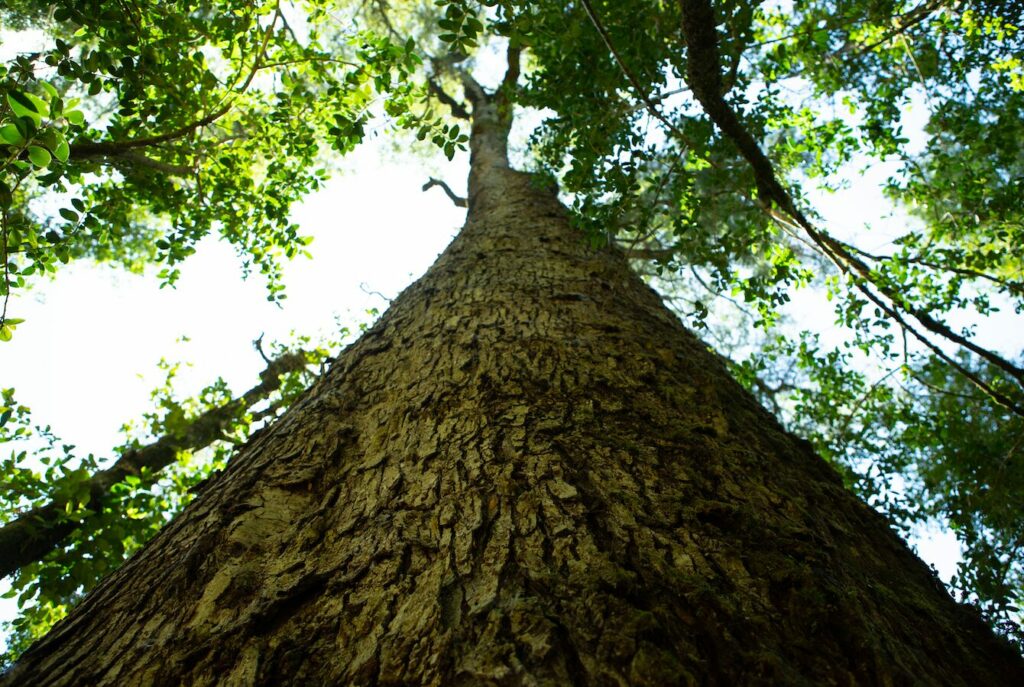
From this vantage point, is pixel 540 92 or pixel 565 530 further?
pixel 540 92

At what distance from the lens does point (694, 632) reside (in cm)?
89

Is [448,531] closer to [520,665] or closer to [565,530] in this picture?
[565,530]

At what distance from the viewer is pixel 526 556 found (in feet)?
3.48

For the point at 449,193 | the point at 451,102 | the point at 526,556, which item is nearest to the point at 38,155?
the point at 526,556

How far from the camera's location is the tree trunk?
0.89 m

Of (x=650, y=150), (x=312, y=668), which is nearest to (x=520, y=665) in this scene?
(x=312, y=668)

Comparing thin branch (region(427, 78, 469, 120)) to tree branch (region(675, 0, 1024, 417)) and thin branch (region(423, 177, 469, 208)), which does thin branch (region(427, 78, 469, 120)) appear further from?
tree branch (region(675, 0, 1024, 417))

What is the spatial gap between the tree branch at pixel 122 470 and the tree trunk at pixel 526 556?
2664 millimetres

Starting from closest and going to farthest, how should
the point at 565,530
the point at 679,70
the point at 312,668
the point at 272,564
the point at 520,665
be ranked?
1. the point at 520,665
2. the point at 312,668
3. the point at 565,530
4. the point at 272,564
5. the point at 679,70

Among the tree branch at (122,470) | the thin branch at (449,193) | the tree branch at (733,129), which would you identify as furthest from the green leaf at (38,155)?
the thin branch at (449,193)

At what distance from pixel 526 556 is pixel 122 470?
5272 mm

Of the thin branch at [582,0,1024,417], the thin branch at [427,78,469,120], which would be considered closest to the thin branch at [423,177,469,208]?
the thin branch at [427,78,469,120]

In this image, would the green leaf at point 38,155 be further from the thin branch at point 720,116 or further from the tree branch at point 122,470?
the tree branch at point 122,470

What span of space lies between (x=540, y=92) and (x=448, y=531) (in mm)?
3279
